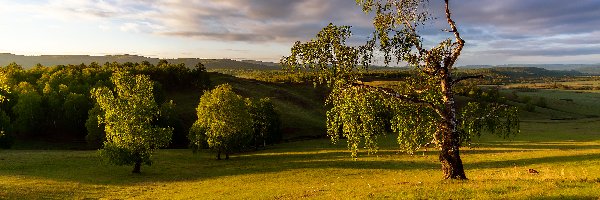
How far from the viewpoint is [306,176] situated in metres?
52.4

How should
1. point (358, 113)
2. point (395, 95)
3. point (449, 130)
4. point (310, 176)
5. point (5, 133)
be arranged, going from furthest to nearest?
point (5, 133) < point (310, 176) < point (449, 130) < point (395, 95) < point (358, 113)

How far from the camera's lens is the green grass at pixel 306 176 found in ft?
82.4

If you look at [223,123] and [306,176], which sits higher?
[223,123]

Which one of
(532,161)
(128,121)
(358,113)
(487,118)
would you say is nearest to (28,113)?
(128,121)

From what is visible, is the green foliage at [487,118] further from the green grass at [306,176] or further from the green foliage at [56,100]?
the green foliage at [56,100]

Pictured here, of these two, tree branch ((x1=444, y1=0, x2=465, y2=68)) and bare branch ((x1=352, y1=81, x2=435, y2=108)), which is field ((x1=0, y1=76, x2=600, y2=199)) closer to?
bare branch ((x1=352, y1=81, x2=435, y2=108))

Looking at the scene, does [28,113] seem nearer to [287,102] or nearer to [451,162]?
[287,102]

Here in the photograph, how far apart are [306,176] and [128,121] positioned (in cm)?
2627

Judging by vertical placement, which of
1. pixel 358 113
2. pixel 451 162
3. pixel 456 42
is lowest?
pixel 451 162

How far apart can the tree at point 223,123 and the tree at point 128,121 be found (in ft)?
47.9

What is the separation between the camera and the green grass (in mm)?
25125

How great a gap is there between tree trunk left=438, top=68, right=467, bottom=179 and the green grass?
→ 73.6 inches

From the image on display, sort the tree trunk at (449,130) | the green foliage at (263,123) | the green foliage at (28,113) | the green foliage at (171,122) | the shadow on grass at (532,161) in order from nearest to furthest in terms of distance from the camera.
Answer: the tree trunk at (449,130), the shadow on grass at (532,161), the green foliage at (263,123), the green foliage at (171,122), the green foliage at (28,113)

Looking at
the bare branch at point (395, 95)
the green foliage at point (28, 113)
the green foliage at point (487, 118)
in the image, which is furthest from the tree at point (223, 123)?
the green foliage at point (487, 118)
